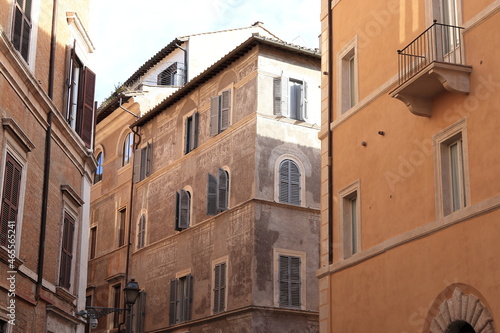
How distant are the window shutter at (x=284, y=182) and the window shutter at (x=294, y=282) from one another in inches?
71.2

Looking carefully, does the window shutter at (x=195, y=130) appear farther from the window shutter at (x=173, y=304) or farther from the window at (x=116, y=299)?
the window at (x=116, y=299)

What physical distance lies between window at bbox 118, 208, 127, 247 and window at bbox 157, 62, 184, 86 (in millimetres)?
5323

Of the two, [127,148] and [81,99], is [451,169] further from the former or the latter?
[127,148]

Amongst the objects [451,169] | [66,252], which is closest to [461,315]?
[451,169]

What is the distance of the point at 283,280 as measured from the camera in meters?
24.0

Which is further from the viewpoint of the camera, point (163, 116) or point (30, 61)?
point (163, 116)

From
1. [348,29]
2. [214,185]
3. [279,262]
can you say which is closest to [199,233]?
[214,185]

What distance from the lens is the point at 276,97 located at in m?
25.7

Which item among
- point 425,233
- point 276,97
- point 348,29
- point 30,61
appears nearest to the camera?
point 425,233

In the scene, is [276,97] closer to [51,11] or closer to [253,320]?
[253,320]

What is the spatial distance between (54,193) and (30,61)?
2.85 meters

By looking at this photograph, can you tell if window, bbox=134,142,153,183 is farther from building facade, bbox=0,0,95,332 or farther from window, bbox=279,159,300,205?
building facade, bbox=0,0,95,332

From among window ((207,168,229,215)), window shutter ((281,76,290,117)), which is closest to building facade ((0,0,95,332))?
window ((207,168,229,215))

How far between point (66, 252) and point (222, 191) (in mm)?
8141
